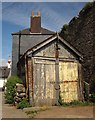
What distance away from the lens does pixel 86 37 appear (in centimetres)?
1625

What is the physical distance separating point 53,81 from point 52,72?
49cm

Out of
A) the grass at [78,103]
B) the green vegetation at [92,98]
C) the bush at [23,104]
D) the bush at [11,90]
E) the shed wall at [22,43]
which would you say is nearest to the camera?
the bush at [23,104]

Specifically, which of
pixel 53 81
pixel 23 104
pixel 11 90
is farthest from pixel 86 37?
pixel 23 104

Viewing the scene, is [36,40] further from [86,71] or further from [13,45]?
[86,71]

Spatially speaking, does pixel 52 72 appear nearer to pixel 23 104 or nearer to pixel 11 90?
pixel 23 104

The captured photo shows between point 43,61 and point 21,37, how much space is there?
1756cm

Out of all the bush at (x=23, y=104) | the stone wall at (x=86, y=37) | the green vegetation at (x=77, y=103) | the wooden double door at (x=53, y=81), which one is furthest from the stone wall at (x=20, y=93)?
the stone wall at (x=86, y=37)

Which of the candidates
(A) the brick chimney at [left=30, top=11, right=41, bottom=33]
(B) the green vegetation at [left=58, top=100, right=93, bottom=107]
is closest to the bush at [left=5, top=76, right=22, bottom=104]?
(B) the green vegetation at [left=58, top=100, right=93, bottom=107]

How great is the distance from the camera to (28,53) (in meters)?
12.8

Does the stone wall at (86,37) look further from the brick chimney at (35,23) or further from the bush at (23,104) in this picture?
the brick chimney at (35,23)

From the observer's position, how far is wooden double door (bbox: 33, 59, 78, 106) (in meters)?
12.8

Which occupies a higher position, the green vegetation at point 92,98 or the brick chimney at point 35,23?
the brick chimney at point 35,23

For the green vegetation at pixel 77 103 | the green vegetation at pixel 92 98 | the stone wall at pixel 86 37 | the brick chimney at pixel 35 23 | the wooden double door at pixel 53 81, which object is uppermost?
the brick chimney at pixel 35 23

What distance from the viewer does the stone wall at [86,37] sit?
49.8 feet
